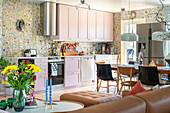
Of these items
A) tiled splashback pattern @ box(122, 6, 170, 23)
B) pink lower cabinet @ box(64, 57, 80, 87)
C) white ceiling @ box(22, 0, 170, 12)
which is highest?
white ceiling @ box(22, 0, 170, 12)

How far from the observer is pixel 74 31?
26.3 feet

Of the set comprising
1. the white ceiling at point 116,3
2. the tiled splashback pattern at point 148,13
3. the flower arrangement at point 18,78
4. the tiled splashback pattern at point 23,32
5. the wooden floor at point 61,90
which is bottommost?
the wooden floor at point 61,90

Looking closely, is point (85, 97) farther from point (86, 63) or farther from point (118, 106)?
point (86, 63)

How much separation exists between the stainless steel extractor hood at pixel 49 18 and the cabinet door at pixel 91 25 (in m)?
1.59

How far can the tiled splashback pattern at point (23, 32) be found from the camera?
270 inches

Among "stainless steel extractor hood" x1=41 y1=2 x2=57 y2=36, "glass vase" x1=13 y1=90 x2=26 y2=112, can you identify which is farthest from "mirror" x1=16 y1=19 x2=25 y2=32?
"glass vase" x1=13 y1=90 x2=26 y2=112

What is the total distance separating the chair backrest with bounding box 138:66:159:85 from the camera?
5.37 meters

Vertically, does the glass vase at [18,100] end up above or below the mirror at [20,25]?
below

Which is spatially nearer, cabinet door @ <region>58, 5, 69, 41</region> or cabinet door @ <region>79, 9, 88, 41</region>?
cabinet door @ <region>58, 5, 69, 41</region>

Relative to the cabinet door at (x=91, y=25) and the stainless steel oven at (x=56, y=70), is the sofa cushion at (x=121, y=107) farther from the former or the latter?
the cabinet door at (x=91, y=25)

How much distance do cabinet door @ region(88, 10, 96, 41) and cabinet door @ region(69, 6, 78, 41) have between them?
66 centimetres

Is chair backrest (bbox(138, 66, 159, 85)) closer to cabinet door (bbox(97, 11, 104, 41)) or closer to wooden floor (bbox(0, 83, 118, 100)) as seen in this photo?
wooden floor (bbox(0, 83, 118, 100))

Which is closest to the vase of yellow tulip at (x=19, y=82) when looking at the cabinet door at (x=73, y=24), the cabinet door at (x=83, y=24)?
the cabinet door at (x=73, y=24)

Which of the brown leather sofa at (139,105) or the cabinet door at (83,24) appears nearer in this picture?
the brown leather sofa at (139,105)
